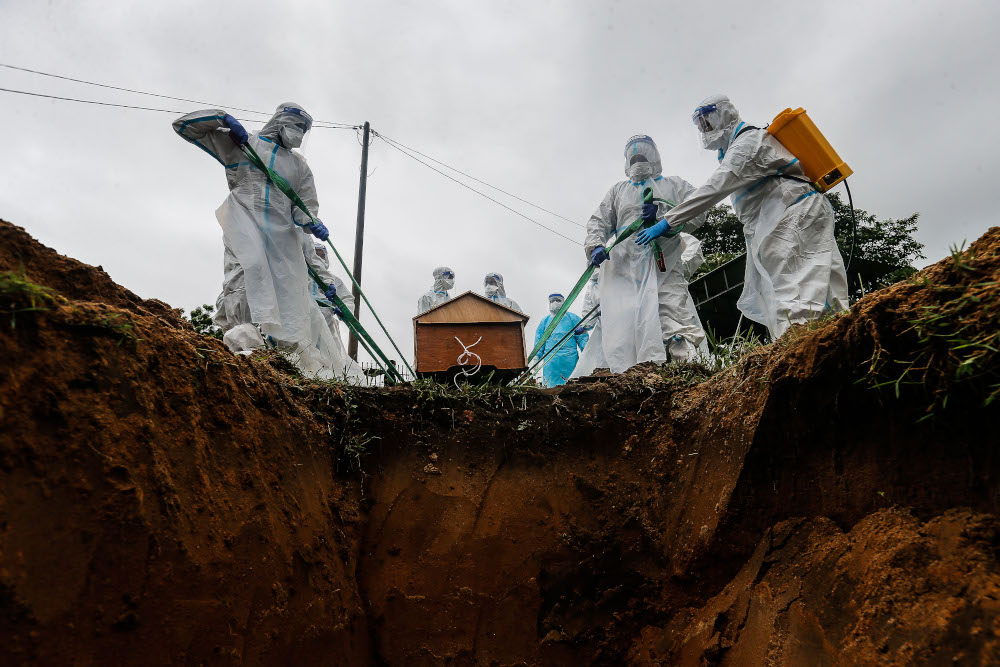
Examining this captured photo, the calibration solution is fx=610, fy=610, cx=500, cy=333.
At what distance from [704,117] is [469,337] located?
2745 mm

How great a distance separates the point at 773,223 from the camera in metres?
4.36

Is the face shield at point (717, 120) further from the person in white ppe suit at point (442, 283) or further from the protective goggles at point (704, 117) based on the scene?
the person in white ppe suit at point (442, 283)

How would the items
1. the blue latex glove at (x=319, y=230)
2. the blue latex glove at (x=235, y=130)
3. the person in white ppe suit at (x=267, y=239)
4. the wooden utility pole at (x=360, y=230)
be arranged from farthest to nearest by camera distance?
the wooden utility pole at (x=360, y=230), the blue latex glove at (x=319, y=230), the blue latex glove at (x=235, y=130), the person in white ppe suit at (x=267, y=239)

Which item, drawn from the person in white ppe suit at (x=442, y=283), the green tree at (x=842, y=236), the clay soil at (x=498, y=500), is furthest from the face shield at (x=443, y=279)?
the clay soil at (x=498, y=500)

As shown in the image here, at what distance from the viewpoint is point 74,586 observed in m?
1.54

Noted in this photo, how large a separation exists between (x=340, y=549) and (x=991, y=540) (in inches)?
90.6

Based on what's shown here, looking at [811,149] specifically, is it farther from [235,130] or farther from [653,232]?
[235,130]

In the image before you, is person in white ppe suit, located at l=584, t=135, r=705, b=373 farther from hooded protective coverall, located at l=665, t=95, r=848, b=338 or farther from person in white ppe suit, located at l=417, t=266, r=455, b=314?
person in white ppe suit, located at l=417, t=266, r=455, b=314

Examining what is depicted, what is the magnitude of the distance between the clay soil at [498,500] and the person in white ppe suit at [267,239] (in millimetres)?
1432

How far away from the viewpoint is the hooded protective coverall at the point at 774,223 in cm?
409

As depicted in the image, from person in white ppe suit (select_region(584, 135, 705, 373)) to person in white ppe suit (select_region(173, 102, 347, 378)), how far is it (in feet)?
7.69

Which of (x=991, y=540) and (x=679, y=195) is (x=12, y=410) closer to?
(x=991, y=540)

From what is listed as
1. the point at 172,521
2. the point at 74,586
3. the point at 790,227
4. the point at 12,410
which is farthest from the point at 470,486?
the point at 790,227

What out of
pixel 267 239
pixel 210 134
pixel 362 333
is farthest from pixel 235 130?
pixel 362 333
